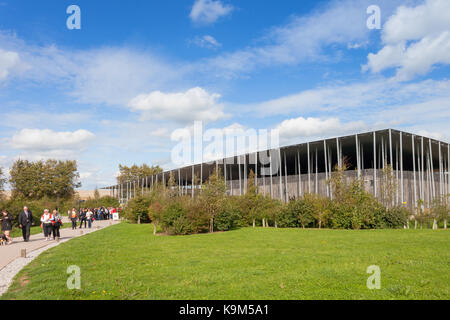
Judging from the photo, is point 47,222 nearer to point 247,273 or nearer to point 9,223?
point 9,223

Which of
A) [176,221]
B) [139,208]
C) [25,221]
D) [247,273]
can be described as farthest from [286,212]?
[247,273]

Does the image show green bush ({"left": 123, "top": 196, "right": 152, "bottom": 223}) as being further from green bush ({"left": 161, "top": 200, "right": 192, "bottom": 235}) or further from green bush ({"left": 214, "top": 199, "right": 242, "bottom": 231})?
green bush ({"left": 161, "top": 200, "right": 192, "bottom": 235})

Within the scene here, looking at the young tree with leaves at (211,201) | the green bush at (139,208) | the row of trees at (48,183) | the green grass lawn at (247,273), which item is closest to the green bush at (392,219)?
the green grass lawn at (247,273)

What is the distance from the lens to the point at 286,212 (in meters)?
21.8

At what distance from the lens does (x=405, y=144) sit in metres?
30.0

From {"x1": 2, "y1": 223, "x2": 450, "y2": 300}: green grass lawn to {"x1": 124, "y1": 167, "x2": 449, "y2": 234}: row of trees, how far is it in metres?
6.99

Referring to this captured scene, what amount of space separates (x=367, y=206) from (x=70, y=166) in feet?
174

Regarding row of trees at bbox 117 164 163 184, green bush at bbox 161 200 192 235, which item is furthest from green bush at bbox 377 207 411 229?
row of trees at bbox 117 164 163 184

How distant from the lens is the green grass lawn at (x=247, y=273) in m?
6.24

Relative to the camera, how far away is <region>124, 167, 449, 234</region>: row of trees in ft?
61.8

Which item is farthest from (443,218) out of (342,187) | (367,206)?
(342,187)

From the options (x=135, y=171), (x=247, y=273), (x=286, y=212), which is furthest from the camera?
(x=135, y=171)

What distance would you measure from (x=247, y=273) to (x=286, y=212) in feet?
47.3

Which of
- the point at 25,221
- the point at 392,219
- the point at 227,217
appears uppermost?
the point at 25,221
